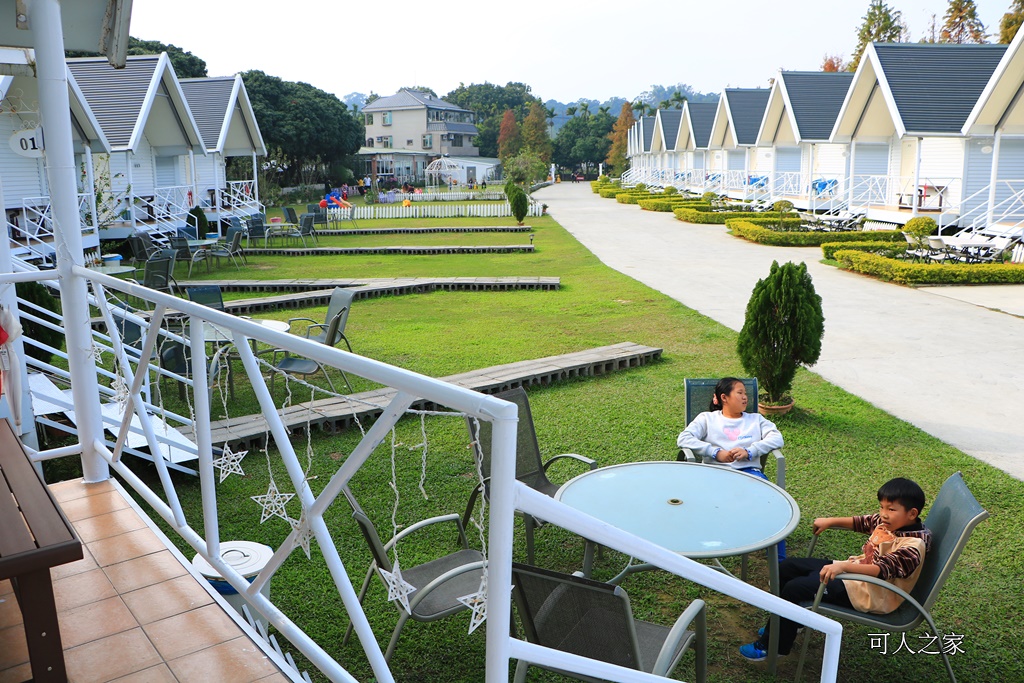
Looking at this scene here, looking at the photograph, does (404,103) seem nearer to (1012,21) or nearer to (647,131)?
(647,131)

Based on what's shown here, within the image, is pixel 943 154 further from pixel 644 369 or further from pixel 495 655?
pixel 495 655

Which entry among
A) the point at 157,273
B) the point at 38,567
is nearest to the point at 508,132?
the point at 157,273

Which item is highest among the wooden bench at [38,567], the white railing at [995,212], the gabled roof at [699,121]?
the gabled roof at [699,121]

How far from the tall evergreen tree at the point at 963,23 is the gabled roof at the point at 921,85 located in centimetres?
2871

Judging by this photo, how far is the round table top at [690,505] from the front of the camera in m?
3.73

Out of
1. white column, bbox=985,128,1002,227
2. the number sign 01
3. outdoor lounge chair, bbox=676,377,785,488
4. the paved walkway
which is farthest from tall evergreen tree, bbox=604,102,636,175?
the number sign 01

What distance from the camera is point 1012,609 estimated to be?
13.5ft

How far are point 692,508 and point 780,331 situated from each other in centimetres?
348

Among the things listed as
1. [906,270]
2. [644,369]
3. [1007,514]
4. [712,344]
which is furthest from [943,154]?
[1007,514]

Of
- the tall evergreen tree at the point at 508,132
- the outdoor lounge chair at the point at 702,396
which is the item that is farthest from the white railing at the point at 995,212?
the tall evergreen tree at the point at 508,132

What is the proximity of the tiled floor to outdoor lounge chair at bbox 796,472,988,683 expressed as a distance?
2.35 m

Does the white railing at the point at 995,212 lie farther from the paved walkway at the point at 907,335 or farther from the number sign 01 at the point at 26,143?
the number sign 01 at the point at 26,143

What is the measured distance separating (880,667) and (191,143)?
86.0ft

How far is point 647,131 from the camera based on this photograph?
6656 cm
